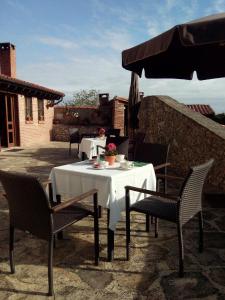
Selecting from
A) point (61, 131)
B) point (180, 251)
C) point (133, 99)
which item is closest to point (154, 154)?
point (180, 251)

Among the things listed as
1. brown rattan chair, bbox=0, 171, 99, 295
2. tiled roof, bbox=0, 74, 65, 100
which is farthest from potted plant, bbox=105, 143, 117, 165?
tiled roof, bbox=0, 74, 65, 100

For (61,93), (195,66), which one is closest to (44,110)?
(61,93)

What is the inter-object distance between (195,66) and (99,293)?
3796 millimetres

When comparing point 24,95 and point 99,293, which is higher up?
point 24,95

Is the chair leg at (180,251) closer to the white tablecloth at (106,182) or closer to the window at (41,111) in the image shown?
the white tablecloth at (106,182)

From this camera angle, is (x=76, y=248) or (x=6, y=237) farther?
(x=6, y=237)

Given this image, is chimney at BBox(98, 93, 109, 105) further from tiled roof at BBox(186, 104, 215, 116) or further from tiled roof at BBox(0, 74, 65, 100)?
tiled roof at BBox(186, 104, 215, 116)

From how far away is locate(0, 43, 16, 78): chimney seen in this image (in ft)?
51.2

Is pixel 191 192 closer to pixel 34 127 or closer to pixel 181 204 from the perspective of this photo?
pixel 181 204

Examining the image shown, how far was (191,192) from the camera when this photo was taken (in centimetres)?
278

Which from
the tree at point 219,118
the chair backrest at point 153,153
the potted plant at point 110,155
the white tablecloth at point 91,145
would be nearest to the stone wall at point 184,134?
the white tablecloth at point 91,145

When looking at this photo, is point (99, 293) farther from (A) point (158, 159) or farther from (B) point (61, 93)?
(B) point (61, 93)

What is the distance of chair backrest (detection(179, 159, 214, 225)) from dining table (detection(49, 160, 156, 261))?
0.65 meters

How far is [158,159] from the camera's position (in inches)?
171
